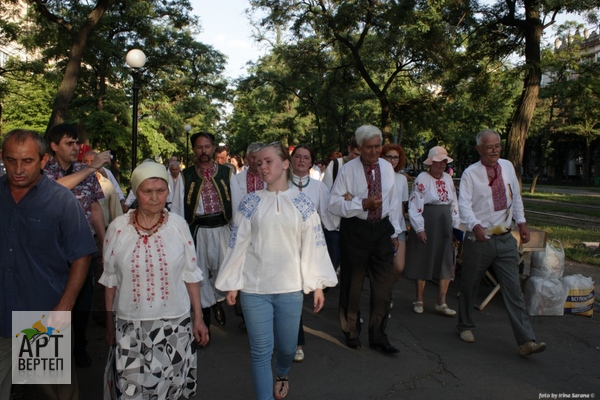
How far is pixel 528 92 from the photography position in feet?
38.8

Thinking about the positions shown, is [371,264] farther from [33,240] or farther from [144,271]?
[33,240]

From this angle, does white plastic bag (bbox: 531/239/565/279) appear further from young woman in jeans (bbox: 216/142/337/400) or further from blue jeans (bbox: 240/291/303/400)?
blue jeans (bbox: 240/291/303/400)

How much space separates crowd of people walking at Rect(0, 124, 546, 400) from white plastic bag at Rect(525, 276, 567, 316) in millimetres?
1321

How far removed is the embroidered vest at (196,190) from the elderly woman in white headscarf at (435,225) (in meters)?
2.28

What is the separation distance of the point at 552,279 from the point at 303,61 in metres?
16.8

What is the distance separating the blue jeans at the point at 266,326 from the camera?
3.47m

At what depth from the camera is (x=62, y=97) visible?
13859mm

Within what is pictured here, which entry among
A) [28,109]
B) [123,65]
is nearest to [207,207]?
[123,65]

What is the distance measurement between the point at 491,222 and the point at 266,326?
9.06 feet

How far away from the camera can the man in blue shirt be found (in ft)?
9.43

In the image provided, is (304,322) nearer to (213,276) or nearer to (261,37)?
(213,276)

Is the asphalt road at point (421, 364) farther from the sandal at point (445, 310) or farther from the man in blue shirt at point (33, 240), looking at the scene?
the man in blue shirt at point (33, 240)

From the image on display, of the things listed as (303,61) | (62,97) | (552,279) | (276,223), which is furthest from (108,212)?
(303,61)

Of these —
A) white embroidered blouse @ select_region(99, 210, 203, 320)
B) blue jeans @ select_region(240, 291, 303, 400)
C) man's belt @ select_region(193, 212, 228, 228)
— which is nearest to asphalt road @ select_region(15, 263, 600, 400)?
blue jeans @ select_region(240, 291, 303, 400)
